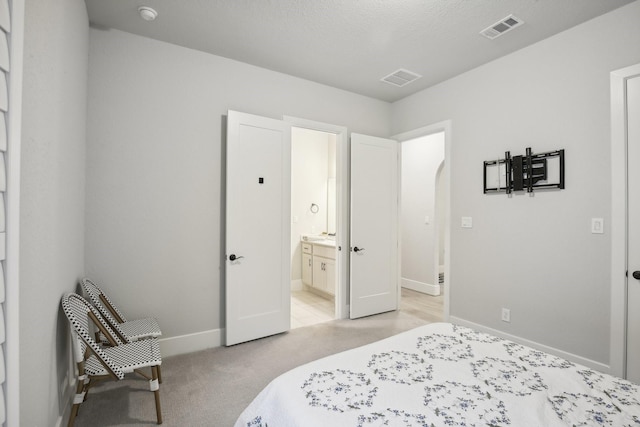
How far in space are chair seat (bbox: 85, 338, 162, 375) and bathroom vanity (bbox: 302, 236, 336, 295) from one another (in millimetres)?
2686

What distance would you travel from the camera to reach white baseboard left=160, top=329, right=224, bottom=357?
9.29 feet

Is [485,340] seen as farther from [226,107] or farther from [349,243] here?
[226,107]

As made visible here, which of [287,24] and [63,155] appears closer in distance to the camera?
[63,155]

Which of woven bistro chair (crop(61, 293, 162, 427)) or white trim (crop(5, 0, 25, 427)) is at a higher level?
white trim (crop(5, 0, 25, 427))

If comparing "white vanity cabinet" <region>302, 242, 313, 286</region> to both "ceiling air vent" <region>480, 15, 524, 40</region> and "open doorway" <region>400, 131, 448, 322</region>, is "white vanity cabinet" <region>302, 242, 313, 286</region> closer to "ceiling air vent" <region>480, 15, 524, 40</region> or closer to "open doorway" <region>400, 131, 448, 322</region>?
"open doorway" <region>400, 131, 448, 322</region>

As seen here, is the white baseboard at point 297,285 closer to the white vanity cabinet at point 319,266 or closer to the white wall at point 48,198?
the white vanity cabinet at point 319,266

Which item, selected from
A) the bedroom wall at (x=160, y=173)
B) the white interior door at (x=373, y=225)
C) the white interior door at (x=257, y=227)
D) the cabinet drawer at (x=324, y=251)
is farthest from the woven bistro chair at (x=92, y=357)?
the cabinet drawer at (x=324, y=251)

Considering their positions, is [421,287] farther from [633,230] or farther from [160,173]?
[160,173]

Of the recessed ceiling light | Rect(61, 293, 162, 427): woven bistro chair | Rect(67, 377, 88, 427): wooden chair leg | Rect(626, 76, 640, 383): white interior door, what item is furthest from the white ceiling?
Rect(67, 377, 88, 427): wooden chair leg

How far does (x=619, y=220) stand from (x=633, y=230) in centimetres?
10

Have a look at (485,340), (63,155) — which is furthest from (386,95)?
(63,155)

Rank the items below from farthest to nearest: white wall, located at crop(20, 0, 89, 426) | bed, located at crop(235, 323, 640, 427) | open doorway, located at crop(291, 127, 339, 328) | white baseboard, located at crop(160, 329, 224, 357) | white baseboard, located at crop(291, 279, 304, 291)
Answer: white baseboard, located at crop(291, 279, 304, 291) → open doorway, located at crop(291, 127, 339, 328) → white baseboard, located at crop(160, 329, 224, 357) → white wall, located at crop(20, 0, 89, 426) → bed, located at crop(235, 323, 640, 427)

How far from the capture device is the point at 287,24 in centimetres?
255

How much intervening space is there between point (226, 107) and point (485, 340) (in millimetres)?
2909
